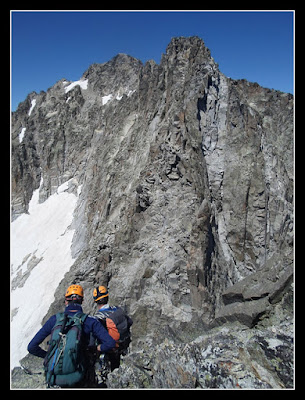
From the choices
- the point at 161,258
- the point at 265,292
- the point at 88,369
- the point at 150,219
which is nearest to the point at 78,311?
the point at 88,369

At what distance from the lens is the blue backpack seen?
425 cm

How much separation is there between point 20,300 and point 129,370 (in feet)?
94.7

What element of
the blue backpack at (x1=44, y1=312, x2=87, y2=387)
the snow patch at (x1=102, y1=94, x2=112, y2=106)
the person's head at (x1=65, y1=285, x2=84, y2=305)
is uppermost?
the snow patch at (x1=102, y1=94, x2=112, y2=106)

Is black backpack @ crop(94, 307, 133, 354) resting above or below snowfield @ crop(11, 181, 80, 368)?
above

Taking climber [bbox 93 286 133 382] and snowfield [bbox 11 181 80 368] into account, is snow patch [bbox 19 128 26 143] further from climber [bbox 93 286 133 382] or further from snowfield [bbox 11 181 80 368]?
climber [bbox 93 286 133 382]

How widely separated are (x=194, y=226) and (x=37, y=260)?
27459mm

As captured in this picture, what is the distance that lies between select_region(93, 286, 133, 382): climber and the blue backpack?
0.86 metres

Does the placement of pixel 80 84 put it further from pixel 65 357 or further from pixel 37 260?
pixel 65 357

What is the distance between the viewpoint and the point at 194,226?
49.4ft

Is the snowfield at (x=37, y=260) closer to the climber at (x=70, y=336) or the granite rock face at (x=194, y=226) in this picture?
the granite rock face at (x=194, y=226)

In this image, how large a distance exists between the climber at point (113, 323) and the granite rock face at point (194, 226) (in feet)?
1.45

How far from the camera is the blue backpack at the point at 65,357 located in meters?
4.25

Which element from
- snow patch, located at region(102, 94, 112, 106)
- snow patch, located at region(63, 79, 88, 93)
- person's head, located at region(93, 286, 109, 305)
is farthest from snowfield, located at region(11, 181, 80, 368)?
snow patch, located at region(63, 79, 88, 93)

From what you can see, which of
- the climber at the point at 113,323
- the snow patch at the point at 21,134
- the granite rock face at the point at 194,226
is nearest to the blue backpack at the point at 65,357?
the climber at the point at 113,323
